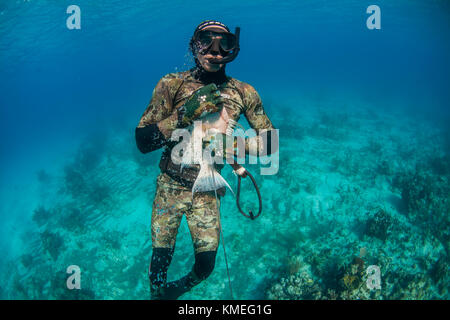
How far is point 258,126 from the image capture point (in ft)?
10.9

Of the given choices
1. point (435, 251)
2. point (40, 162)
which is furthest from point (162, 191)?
point (40, 162)

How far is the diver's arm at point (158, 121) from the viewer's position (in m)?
2.53

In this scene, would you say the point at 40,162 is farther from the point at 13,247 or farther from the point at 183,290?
A: the point at 183,290

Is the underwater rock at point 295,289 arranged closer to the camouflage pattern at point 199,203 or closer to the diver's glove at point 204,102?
the camouflage pattern at point 199,203

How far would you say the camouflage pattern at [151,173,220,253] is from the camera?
10.8 feet

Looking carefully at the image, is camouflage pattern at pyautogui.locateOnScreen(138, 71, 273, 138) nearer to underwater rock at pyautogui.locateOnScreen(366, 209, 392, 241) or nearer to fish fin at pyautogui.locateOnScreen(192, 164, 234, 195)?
fish fin at pyautogui.locateOnScreen(192, 164, 234, 195)

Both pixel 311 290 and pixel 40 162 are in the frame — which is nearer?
pixel 311 290

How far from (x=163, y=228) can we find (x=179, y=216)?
30 centimetres

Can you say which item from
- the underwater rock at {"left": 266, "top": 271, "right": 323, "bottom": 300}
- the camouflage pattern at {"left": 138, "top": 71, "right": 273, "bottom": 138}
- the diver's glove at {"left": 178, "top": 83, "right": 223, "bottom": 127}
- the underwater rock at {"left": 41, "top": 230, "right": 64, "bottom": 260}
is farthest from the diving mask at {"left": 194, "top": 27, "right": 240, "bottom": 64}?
the underwater rock at {"left": 41, "top": 230, "right": 64, "bottom": 260}

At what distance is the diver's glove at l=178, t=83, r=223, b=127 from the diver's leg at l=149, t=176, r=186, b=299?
153 centimetres

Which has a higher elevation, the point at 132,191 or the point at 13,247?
the point at 132,191

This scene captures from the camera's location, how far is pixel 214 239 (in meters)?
3.31

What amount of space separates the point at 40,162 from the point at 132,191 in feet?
49.5

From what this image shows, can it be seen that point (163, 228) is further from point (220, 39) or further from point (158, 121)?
point (220, 39)
